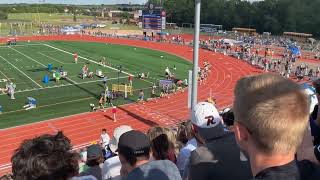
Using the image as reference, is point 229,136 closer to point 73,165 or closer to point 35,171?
point 73,165

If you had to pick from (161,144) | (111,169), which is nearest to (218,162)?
(161,144)

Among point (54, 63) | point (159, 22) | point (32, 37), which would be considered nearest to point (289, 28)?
point (159, 22)

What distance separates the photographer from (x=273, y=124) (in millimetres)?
2211

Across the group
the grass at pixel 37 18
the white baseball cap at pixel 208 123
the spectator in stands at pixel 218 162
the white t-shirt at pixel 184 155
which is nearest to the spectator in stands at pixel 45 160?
the spectator in stands at pixel 218 162

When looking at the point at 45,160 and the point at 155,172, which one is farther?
the point at 155,172

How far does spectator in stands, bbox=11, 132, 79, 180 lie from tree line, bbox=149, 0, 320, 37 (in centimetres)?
8619

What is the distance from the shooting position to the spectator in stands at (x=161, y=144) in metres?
5.12

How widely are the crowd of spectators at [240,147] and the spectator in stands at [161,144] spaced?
0.95 m

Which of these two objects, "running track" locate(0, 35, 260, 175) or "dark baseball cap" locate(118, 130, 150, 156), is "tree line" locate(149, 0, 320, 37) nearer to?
"running track" locate(0, 35, 260, 175)

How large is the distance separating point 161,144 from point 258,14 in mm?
92593

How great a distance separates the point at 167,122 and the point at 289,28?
70.1 m

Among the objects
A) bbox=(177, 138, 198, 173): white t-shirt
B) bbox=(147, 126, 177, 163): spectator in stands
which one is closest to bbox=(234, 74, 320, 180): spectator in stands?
bbox=(147, 126, 177, 163): spectator in stands

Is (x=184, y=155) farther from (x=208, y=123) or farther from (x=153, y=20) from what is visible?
(x=153, y=20)

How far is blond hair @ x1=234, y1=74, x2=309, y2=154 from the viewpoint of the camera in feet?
7.30
